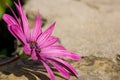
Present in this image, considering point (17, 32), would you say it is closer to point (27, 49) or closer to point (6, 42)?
point (27, 49)

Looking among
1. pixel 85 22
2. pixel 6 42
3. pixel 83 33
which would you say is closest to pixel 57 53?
pixel 83 33

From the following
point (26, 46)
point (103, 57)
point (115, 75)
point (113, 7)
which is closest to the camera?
point (26, 46)

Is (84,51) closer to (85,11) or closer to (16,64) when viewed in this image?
(16,64)

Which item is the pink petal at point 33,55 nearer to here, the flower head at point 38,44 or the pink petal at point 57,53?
the flower head at point 38,44

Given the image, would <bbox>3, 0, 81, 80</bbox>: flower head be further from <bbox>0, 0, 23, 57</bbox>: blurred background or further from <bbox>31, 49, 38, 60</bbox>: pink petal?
<bbox>0, 0, 23, 57</bbox>: blurred background

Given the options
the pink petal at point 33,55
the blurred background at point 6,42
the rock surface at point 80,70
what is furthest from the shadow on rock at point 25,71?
the blurred background at point 6,42

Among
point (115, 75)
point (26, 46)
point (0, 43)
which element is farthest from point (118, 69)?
point (0, 43)

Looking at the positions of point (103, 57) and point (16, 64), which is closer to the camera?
point (16, 64)
